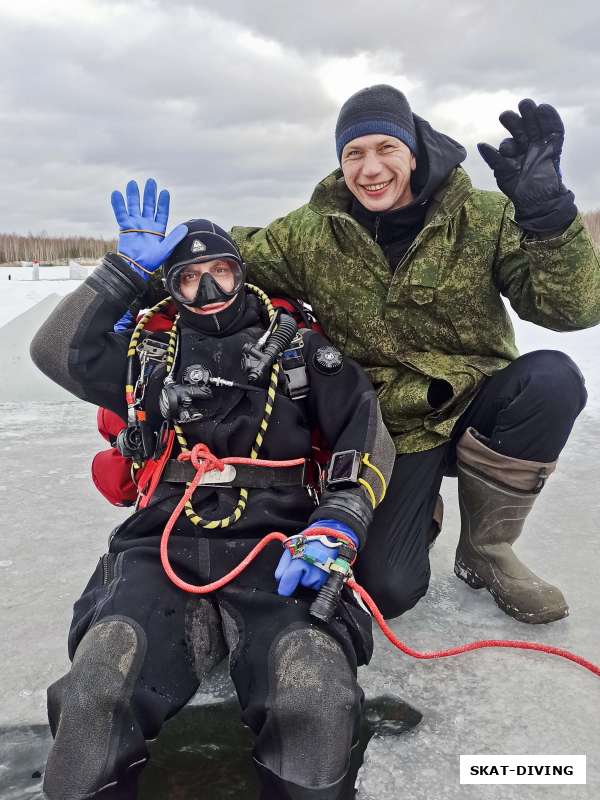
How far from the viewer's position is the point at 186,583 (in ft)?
5.60

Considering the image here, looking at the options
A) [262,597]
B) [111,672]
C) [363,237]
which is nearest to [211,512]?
[262,597]

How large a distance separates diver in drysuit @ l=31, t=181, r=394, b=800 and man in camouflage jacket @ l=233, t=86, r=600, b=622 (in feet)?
1.03

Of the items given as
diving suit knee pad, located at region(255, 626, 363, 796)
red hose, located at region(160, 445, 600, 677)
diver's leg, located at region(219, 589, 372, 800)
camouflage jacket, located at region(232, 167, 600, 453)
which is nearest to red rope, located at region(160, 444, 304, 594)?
red hose, located at region(160, 445, 600, 677)

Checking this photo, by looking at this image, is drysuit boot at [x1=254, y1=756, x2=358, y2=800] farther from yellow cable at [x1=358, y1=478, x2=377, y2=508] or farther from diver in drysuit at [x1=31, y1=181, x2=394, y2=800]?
yellow cable at [x1=358, y1=478, x2=377, y2=508]

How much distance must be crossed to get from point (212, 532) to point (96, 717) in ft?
1.84

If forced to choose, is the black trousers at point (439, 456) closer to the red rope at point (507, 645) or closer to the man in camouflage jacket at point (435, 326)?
the man in camouflage jacket at point (435, 326)

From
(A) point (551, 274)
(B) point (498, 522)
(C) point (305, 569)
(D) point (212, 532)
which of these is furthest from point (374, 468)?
(A) point (551, 274)

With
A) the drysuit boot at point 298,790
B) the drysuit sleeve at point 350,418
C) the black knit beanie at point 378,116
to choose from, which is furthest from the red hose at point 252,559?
the black knit beanie at point 378,116

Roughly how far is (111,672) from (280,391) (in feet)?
2.86

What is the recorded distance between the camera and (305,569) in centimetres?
166

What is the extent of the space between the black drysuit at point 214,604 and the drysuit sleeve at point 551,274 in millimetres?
624

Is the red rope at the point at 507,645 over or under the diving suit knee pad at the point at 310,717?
under

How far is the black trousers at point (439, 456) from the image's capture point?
211cm

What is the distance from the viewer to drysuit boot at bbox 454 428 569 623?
6.92 feet
